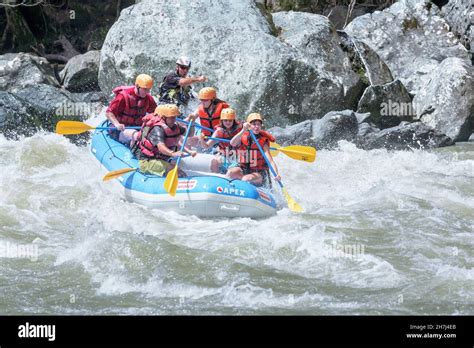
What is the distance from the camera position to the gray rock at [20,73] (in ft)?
51.6

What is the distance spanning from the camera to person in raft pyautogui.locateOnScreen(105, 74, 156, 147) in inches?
416

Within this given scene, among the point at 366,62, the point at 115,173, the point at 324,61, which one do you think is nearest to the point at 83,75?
the point at 324,61

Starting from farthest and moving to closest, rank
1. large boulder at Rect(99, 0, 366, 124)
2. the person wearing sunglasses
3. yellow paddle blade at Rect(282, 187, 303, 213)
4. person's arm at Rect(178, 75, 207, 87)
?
large boulder at Rect(99, 0, 366, 124) < the person wearing sunglasses < person's arm at Rect(178, 75, 207, 87) < yellow paddle blade at Rect(282, 187, 303, 213)

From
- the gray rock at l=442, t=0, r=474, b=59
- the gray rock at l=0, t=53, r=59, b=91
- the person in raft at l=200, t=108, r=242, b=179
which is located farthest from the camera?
the gray rock at l=442, t=0, r=474, b=59

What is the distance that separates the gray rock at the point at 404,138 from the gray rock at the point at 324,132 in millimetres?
253

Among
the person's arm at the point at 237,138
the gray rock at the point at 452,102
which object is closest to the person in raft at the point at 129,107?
the person's arm at the point at 237,138

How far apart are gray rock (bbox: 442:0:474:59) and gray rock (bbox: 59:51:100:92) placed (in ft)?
21.7

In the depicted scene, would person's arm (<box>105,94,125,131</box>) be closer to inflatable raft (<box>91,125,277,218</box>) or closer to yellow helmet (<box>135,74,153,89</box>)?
yellow helmet (<box>135,74,153,89</box>)

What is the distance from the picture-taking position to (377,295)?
265 inches

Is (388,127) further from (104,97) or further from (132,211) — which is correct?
(132,211)

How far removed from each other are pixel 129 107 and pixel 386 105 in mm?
A: 4934

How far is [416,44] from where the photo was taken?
15.9 m

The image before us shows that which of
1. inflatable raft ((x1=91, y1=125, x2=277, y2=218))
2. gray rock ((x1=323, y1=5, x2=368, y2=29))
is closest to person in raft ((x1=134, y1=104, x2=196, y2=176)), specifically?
inflatable raft ((x1=91, y1=125, x2=277, y2=218))

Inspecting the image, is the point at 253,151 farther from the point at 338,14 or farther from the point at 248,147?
the point at 338,14
